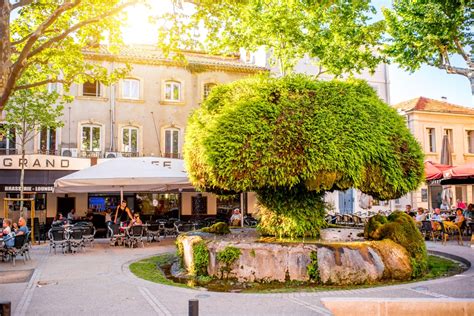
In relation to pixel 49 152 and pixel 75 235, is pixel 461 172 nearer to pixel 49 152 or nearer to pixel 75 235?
pixel 75 235

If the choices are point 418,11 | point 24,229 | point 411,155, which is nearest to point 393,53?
point 418,11

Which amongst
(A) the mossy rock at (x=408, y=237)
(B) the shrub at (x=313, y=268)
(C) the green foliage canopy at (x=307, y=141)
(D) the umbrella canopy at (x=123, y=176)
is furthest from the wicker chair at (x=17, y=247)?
(A) the mossy rock at (x=408, y=237)

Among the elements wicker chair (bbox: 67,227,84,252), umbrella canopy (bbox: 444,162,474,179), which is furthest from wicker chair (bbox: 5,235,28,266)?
umbrella canopy (bbox: 444,162,474,179)

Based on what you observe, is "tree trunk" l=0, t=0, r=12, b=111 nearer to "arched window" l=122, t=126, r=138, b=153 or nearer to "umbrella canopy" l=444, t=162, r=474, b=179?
"umbrella canopy" l=444, t=162, r=474, b=179

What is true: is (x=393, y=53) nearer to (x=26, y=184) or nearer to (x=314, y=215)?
(x=314, y=215)

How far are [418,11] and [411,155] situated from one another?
23.0 ft

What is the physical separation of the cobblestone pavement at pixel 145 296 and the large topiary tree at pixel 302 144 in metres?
2.61

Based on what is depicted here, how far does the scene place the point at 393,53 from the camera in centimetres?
1634

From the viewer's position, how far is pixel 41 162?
22219 millimetres

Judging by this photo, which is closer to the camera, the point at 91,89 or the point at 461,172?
the point at 461,172

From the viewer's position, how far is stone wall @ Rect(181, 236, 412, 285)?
29.6 feet

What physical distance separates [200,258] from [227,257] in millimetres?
784

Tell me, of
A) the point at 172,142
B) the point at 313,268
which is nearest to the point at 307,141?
the point at 313,268

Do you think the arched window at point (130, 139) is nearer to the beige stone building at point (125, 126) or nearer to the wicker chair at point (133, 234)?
the beige stone building at point (125, 126)
